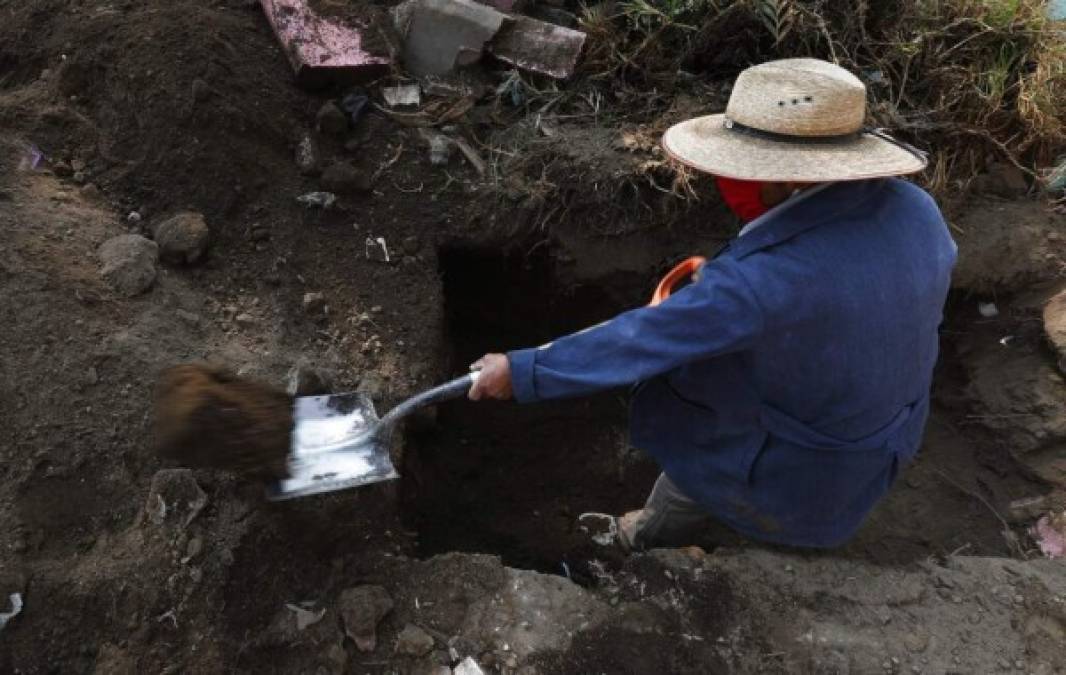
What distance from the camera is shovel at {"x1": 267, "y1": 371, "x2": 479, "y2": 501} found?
6.79 feet

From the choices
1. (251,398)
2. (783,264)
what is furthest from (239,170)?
(783,264)

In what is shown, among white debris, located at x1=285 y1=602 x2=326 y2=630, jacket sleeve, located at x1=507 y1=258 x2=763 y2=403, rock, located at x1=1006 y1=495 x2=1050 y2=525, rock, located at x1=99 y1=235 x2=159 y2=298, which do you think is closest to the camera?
jacket sleeve, located at x1=507 y1=258 x2=763 y2=403

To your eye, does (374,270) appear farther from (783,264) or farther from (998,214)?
(998,214)

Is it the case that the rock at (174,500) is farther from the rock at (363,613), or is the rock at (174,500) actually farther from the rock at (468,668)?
A: the rock at (468,668)

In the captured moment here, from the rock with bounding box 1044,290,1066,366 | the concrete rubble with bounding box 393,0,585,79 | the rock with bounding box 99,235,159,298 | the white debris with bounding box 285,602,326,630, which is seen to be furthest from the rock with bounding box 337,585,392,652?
the rock with bounding box 1044,290,1066,366

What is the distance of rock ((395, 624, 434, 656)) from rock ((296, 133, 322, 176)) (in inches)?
73.8

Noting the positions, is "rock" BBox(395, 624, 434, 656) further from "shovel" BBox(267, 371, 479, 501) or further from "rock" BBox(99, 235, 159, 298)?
"rock" BBox(99, 235, 159, 298)

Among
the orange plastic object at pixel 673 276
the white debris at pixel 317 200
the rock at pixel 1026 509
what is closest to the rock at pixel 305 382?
the white debris at pixel 317 200

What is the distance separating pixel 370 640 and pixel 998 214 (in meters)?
3.17

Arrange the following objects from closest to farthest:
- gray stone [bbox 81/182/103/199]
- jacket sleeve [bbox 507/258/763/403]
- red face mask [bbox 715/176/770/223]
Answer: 1. jacket sleeve [bbox 507/258/763/403]
2. red face mask [bbox 715/176/770/223]
3. gray stone [bbox 81/182/103/199]

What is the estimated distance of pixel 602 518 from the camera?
3.11 metres

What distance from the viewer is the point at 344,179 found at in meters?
3.07

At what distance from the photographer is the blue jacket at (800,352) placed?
64.2 inches

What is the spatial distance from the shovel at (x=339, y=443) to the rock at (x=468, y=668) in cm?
52
